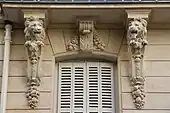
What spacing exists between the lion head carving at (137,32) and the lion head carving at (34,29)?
2014mm

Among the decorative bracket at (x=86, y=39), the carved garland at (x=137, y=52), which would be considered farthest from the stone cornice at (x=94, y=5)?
the decorative bracket at (x=86, y=39)

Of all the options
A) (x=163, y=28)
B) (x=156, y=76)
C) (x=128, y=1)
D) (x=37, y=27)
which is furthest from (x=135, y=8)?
(x=37, y=27)

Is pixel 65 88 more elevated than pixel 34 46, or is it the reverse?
pixel 34 46

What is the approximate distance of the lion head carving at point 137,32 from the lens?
9367 mm

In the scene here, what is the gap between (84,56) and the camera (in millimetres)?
10039

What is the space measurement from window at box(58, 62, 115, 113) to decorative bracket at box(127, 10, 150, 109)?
0.68m

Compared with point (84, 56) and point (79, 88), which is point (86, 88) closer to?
point (79, 88)

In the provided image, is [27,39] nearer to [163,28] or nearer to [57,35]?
[57,35]

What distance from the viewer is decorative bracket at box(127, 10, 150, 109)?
9344mm

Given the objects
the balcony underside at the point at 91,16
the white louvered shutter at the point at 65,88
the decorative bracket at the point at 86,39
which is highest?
the balcony underside at the point at 91,16

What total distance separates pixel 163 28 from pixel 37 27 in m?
3.06

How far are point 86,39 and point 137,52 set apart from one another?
127 centimetres

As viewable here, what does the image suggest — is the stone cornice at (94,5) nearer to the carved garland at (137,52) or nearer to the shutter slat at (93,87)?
the carved garland at (137,52)

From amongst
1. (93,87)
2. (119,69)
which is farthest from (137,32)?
(93,87)
